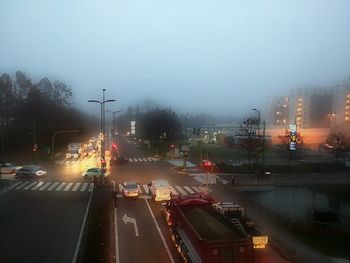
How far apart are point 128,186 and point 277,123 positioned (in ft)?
219

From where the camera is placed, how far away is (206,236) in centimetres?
1623

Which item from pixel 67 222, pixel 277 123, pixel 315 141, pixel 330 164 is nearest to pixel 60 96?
pixel 277 123

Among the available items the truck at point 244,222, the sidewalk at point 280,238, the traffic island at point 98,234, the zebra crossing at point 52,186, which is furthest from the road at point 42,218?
the sidewalk at point 280,238

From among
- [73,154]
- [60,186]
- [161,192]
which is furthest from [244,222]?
[73,154]

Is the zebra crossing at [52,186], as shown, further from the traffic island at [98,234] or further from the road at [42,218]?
the traffic island at [98,234]

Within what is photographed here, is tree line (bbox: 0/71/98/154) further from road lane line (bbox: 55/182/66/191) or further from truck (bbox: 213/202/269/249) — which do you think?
truck (bbox: 213/202/269/249)

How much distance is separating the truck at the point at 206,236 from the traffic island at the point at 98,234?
3.42 m

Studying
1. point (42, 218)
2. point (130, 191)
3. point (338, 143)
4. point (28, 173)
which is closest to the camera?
point (42, 218)

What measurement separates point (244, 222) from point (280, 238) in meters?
2.35

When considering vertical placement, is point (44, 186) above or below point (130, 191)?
below

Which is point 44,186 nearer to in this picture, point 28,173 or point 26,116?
point 28,173

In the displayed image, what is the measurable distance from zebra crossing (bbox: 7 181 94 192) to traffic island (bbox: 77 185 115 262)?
6.31m

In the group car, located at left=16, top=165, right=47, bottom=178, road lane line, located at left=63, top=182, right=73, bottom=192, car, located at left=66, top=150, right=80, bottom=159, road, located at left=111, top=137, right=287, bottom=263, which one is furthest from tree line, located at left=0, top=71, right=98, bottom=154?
road, located at left=111, top=137, right=287, bottom=263

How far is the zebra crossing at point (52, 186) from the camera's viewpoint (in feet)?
133
